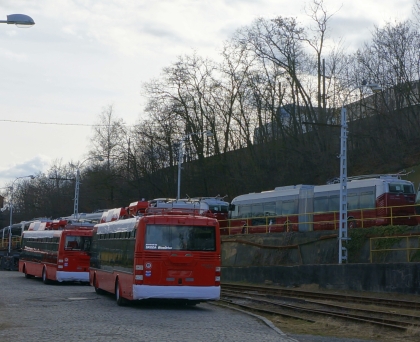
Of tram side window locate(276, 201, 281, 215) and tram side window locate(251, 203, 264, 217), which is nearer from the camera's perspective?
tram side window locate(276, 201, 281, 215)

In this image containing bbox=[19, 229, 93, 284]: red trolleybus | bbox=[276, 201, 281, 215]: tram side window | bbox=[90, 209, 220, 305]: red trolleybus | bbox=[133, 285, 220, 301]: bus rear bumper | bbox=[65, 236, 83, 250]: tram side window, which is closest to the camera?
bbox=[133, 285, 220, 301]: bus rear bumper

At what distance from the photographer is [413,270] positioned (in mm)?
26672

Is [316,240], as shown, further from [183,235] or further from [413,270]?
[183,235]

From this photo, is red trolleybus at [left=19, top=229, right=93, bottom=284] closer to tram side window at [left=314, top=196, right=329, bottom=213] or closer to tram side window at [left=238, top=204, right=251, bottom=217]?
tram side window at [left=314, top=196, right=329, bottom=213]

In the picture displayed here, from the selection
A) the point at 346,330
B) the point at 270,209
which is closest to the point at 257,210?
the point at 270,209

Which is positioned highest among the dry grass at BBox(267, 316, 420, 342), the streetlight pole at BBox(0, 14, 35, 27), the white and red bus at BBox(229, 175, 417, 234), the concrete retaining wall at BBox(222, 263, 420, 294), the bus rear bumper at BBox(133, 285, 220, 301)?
the streetlight pole at BBox(0, 14, 35, 27)

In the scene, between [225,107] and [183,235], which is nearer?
[183,235]

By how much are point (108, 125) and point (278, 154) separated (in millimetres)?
29119

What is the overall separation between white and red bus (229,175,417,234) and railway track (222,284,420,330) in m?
7.17

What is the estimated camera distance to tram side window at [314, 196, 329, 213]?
40.2 metres

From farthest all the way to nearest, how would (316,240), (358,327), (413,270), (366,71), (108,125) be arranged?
(108,125) < (366,71) < (316,240) < (413,270) < (358,327)

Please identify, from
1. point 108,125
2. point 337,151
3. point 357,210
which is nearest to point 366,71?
point 337,151

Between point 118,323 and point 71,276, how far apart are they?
18252 millimetres

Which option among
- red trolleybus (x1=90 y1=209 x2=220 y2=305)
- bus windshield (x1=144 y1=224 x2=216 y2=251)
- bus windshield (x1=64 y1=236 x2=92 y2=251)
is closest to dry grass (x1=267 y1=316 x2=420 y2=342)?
red trolleybus (x1=90 y1=209 x2=220 y2=305)
